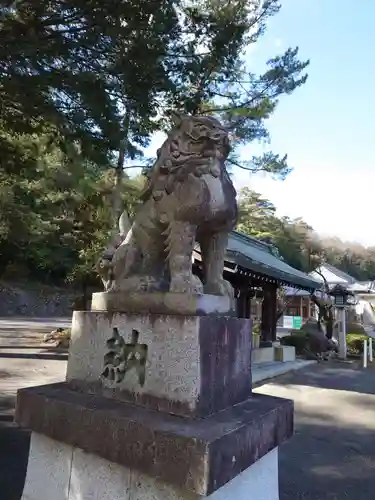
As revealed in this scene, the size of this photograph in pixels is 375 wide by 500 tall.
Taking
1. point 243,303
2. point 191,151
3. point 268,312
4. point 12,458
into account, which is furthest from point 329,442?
point 268,312

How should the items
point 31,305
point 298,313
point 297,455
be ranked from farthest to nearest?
point 298,313
point 31,305
point 297,455

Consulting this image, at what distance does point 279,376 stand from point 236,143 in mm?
5902

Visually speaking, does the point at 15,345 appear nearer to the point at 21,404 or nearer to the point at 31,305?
the point at 21,404

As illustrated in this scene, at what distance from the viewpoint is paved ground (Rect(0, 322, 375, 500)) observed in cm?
320

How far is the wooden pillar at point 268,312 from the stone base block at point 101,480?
8.63m

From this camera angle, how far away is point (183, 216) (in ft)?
6.43

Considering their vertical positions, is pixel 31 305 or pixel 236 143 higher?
pixel 236 143

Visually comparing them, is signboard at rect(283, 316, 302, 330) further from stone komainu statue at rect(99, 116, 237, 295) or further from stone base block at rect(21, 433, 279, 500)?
stone komainu statue at rect(99, 116, 237, 295)

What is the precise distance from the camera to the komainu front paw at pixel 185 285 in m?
1.90

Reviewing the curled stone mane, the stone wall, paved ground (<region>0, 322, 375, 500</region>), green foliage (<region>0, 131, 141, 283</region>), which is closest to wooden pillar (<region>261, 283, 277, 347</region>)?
paved ground (<region>0, 322, 375, 500</region>)

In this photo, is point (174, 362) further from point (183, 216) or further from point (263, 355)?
point (263, 355)

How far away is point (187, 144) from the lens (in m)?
2.06

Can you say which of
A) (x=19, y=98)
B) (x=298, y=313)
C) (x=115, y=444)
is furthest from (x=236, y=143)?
(x=298, y=313)

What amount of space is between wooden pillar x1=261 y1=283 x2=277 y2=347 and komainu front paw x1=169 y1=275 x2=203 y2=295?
349 inches
